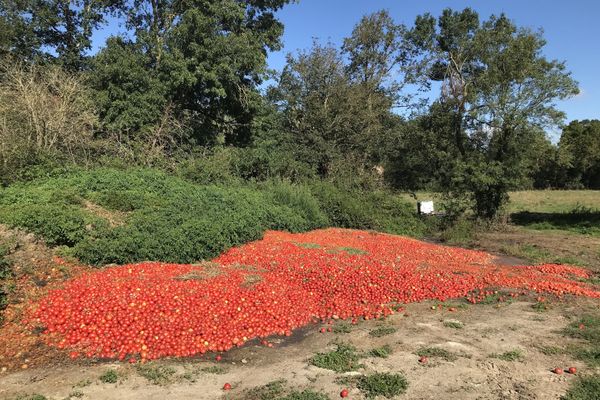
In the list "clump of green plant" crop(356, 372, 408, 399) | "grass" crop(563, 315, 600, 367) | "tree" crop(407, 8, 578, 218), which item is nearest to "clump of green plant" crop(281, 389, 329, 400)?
"clump of green plant" crop(356, 372, 408, 399)

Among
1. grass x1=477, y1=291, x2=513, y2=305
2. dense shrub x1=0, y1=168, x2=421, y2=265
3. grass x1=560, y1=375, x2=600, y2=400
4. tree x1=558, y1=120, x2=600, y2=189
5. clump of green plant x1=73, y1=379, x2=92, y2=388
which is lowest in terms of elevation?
clump of green plant x1=73, y1=379, x2=92, y2=388

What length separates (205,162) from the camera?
1759 centimetres

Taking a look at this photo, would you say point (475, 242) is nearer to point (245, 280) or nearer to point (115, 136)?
point (245, 280)

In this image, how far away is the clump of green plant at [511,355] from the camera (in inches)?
194

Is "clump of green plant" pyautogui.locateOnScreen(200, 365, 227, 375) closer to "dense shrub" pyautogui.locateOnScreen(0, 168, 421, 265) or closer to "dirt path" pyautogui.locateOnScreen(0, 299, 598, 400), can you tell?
"dirt path" pyautogui.locateOnScreen(0, 299, 598, 400)

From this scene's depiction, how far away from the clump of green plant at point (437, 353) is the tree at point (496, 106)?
1402 centimetres

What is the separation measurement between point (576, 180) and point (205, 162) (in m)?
43.4

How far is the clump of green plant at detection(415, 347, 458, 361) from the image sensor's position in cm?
499

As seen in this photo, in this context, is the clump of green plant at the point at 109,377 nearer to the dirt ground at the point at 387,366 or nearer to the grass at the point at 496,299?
the dirt ground at the point at 387,366

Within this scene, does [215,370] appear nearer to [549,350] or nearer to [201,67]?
[549,350]

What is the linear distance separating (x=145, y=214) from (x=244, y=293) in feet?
15.7

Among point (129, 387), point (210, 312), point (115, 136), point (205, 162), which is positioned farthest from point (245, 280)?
point (115, 136)

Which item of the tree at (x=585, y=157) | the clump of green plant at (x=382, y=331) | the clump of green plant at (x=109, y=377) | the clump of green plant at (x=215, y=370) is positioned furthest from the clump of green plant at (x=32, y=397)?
the tree at (x=585, y=157)

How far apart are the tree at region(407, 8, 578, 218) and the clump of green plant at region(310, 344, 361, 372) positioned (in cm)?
1448
